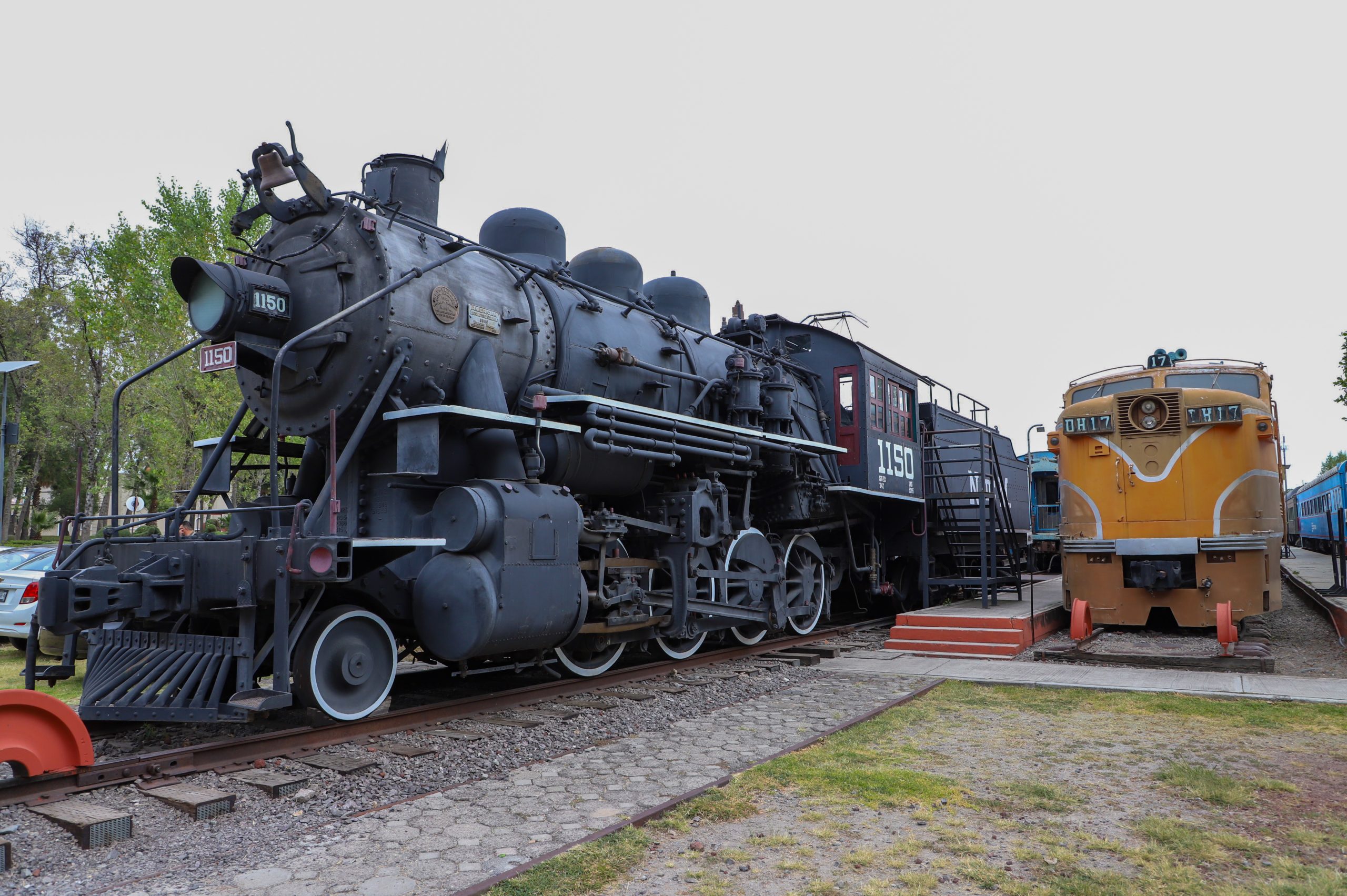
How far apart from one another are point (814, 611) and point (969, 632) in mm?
2022

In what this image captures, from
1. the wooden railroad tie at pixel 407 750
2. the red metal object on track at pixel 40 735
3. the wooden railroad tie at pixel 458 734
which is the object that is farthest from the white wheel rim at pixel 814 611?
the red metal object on track at pixel 40 735

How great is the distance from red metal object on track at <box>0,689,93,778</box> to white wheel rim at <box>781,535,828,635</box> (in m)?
7.71

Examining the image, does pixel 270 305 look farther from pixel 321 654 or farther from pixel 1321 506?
pixel 1321 506

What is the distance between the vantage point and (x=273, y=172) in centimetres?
664

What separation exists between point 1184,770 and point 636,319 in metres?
6.09

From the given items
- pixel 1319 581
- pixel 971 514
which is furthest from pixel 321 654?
pixel 1319 581

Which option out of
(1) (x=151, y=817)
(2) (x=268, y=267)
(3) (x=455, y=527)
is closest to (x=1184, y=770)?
(3) (x=455, y=527)

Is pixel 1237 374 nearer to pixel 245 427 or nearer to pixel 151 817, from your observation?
pixel 245 427

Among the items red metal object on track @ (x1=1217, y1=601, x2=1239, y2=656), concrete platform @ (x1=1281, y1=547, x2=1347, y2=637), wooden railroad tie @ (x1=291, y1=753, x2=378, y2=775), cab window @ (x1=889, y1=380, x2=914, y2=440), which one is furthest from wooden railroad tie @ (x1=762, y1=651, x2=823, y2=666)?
concrete platform @ (x1=1281, y1=547, x2=1347, y2=637)

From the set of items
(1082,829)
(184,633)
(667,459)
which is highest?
(667,459)

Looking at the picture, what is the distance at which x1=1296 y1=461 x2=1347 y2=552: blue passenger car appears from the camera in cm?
2130

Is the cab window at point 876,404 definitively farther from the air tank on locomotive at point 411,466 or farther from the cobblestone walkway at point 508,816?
the cobblestone walkway at point 508,816

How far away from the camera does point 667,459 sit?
8.18 meters

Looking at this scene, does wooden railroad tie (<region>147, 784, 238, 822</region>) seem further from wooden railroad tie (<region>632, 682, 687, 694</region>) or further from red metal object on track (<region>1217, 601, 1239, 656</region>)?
red metal object on track (<region>1217, 601, 1239, 656</region>)
